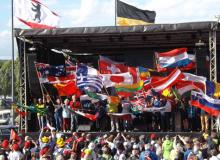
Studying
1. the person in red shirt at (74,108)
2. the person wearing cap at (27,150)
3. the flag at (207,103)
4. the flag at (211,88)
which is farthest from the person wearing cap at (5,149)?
the flag at (211,88)

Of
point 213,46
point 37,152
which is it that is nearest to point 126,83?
point 213,46

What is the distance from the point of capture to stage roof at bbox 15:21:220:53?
2127cm

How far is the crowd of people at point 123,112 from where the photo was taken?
22.2m

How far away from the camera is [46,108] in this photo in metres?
22.5

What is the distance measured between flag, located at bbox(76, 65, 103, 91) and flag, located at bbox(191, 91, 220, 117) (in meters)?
3.72

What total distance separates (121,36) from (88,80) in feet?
8.52

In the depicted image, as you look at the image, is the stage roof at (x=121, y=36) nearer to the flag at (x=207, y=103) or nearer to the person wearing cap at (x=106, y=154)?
the flag at (x=207, y=103)

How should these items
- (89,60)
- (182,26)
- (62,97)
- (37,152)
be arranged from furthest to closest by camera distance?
(89,60) < (62,97) < (182,26) < (37,152)

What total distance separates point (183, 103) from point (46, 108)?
535cm

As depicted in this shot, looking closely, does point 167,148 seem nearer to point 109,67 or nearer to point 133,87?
point 133,87

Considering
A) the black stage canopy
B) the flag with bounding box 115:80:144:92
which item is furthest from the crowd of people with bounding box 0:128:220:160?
the black stage canopy

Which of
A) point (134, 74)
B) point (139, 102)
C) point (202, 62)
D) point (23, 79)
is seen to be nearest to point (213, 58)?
point (202, 62)

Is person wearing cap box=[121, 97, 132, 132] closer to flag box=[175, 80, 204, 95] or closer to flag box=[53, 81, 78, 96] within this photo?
flag box=[53, 81, 78, 96]

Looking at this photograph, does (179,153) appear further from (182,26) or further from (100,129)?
(100,129)
